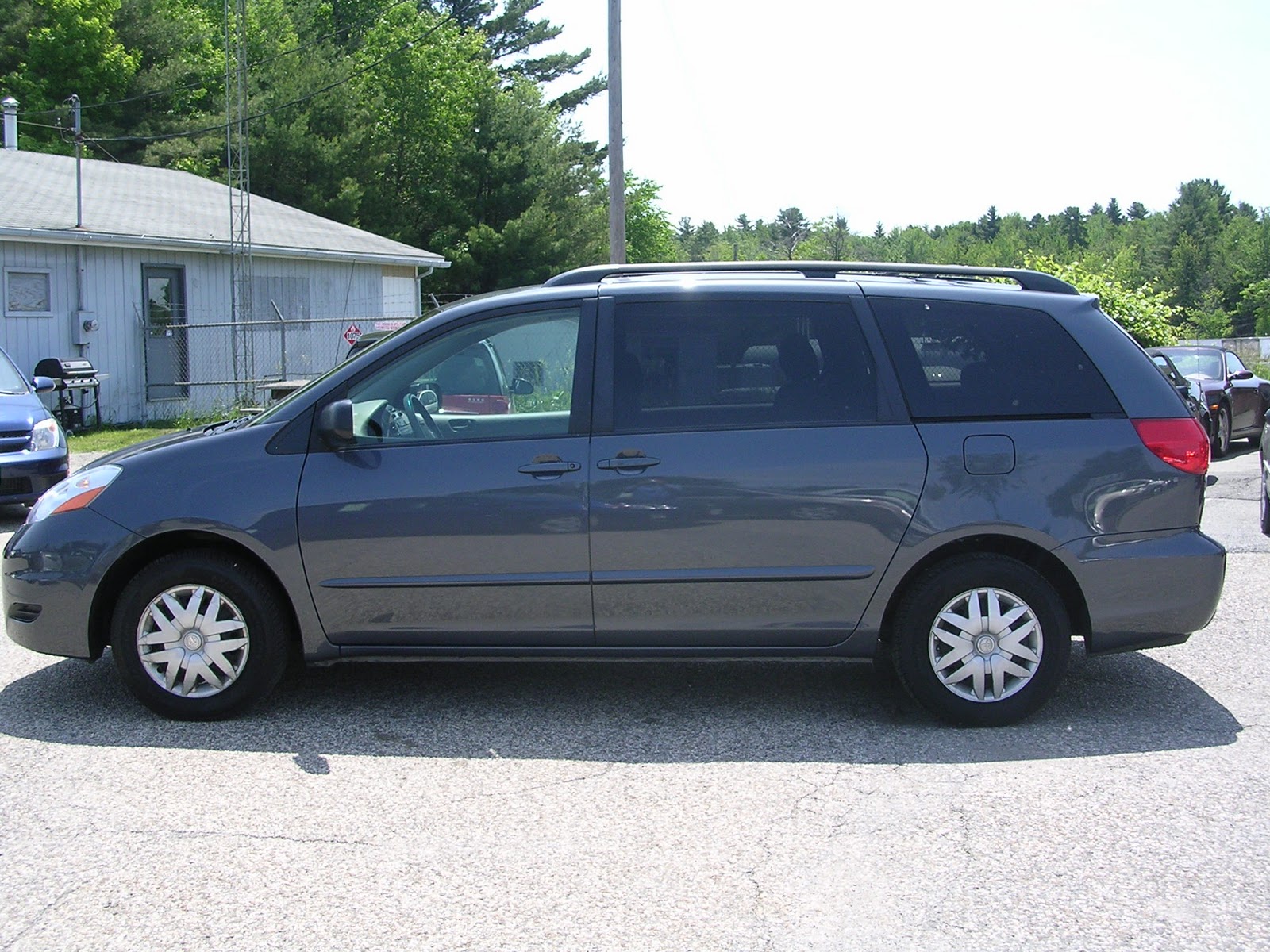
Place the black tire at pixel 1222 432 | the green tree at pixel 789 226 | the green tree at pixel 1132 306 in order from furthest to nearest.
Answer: the green tree at pixel 789 226 < the green tree at pixel 1132 306 < the black tire at pixel 1222 432

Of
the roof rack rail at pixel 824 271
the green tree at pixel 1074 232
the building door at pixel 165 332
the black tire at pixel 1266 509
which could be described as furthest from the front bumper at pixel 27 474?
the green tree at pixel 1074 232

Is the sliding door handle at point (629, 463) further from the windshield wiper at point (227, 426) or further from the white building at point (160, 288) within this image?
the white building at point (160, 288)

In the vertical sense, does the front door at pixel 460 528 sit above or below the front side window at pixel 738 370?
below

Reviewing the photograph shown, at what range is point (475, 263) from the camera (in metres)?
43.2

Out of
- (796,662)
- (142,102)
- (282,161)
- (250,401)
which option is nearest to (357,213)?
(282,161)

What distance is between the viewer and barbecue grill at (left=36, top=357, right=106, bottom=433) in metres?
19.7

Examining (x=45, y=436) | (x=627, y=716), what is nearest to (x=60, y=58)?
(x=45, y=436)

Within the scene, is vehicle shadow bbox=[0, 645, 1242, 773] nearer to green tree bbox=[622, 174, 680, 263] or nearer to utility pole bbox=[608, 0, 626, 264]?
utility pole bbox=[608, 0, 626, 264]

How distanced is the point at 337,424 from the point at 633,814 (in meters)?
1.95

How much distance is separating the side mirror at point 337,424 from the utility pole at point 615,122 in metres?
13.0

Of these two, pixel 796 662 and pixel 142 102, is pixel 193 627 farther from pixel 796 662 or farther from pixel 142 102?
pixel 142 102

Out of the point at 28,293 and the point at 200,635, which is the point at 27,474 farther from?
the point at 28,293

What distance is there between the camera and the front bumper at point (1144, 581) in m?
5.20

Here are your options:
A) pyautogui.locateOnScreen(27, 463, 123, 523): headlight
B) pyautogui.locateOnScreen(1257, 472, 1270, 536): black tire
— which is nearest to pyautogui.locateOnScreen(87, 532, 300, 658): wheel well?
pyautogui.locateOnScreen(27, 463, 123, 523): headlight
